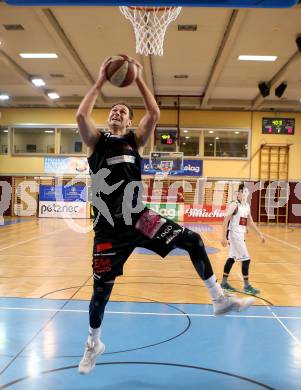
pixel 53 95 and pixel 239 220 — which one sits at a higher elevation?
pixel 53 95

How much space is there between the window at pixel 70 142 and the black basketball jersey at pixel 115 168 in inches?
810

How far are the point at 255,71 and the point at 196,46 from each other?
3.66m

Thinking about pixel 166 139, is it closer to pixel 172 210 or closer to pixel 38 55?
pixel 172 210

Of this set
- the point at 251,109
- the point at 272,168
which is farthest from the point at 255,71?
the point at 272,168

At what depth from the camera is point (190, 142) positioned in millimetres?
23500

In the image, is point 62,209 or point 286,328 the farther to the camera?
point 62,209

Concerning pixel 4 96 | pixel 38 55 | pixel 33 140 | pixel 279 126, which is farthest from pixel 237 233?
pixel 33 140

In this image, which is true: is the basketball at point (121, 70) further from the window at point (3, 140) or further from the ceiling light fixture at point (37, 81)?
the window at point (3, 140)

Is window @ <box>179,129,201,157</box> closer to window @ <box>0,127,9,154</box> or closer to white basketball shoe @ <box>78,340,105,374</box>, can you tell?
window @ <box>0,127,9,154</box>

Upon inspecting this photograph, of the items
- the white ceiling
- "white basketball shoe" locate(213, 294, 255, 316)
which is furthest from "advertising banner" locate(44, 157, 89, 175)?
"white basketball shoe" locate(213, 294, 255, 316)

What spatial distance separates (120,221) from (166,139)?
64.2 ft

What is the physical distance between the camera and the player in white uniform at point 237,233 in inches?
284

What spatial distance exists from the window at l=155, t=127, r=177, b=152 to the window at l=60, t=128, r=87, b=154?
426 centimetres

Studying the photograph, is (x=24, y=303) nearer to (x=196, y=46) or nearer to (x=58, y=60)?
(x=196, y=46)
